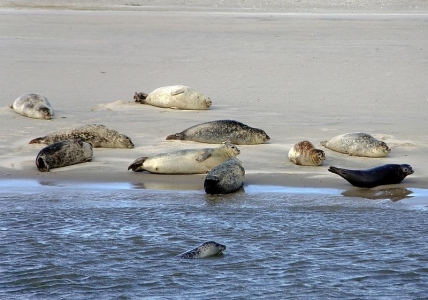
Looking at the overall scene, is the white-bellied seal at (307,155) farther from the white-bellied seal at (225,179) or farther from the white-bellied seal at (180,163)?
the white-bellied seal at (225,179)

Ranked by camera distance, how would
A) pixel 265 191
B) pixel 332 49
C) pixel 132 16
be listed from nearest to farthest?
pixel 265 191, pixel 332 49, pixel 132 16

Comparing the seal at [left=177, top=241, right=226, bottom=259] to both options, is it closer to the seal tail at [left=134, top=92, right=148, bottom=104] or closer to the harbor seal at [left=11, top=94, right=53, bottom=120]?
the harbor seal at [left=11, top=94, right=53, bottom=120]

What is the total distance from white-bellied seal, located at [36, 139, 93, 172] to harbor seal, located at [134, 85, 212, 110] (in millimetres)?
2468

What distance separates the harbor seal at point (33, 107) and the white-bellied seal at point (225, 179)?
3158 mm

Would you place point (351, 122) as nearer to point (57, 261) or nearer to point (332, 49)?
point (57, 261)

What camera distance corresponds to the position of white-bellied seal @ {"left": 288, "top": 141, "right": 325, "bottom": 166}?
6738 millimetres

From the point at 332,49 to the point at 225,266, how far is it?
10.8 metres

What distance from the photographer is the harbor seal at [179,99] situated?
9328 mm

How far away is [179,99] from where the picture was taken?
9.40 meters

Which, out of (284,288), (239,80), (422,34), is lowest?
(284,288)

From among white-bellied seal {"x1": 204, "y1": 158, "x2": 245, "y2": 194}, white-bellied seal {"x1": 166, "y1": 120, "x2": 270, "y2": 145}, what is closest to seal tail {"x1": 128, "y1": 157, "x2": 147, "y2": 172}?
white-bellied seal {"x1": 204, "y1": 158, "x2": 245, "y2": 194}

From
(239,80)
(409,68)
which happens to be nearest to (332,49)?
(409,68)

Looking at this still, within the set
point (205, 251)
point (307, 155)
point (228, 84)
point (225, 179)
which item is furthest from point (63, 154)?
point (228, 84)

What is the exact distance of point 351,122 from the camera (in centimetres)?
852
